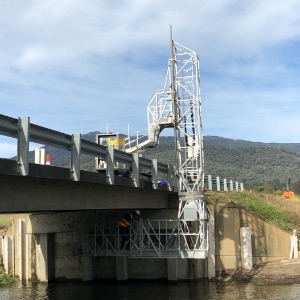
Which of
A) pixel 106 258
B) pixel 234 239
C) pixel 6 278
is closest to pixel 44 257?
pixel 6 278

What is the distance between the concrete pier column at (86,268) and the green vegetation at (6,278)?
16.4 ft

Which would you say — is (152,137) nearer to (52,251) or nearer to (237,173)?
(52,251)

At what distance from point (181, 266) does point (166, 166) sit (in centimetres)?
683

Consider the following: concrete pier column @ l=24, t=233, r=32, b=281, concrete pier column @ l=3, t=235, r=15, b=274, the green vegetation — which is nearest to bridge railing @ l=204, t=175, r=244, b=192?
concrete pier column @ l=24, t=233, r=32, b=281

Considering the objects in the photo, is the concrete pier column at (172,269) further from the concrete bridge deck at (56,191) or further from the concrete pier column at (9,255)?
the concrete pier column at (9,255)

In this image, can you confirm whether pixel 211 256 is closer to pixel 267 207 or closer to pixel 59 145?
pixel 267 207

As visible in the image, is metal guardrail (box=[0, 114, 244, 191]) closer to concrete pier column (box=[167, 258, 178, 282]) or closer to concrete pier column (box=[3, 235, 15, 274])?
concrete pier column (box=[167, 258, 178, 282])

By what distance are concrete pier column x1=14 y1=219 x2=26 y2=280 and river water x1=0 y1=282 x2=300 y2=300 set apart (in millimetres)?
1708

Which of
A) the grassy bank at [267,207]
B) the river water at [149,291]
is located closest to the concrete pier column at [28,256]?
the river water at [149,291]

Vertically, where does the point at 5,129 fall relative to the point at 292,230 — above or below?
above

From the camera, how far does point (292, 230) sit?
3281 cm

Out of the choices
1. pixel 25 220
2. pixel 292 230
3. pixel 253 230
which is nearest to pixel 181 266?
pixel 253 230

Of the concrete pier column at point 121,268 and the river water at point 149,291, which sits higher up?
the concrete pier column at point 121,268

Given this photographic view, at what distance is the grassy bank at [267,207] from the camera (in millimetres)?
33156
